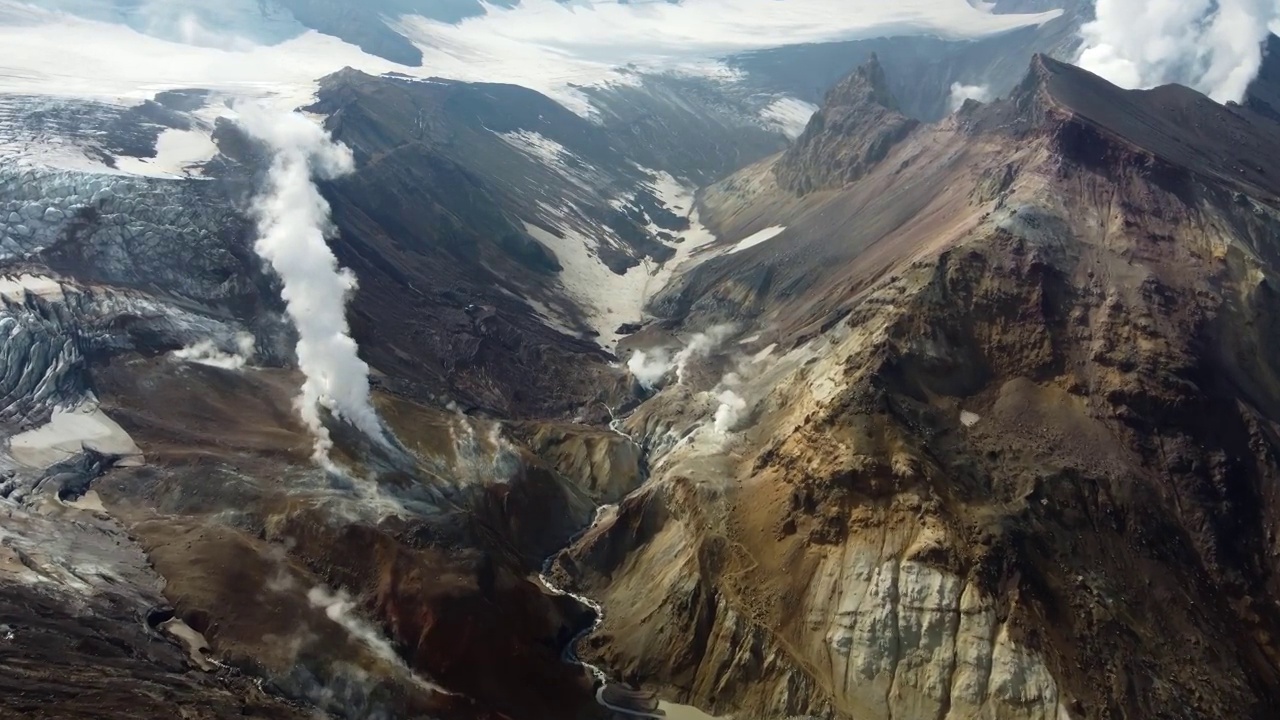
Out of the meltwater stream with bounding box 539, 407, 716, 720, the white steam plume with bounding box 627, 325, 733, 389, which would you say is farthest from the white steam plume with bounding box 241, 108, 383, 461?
the white steam plume with bounding box 627, 325, 733, 389

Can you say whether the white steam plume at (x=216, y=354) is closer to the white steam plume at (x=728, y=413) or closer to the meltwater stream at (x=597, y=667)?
the meltwater stream at (x=597, y=667)

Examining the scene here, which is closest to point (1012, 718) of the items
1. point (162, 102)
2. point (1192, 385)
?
point (1192, 385)

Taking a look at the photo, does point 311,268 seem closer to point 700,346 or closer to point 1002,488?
point 700,346

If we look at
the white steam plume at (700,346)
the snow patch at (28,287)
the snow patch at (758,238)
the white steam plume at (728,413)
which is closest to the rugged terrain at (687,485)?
the white steam plume at (728,413)

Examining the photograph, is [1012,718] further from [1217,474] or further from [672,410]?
[672,410]

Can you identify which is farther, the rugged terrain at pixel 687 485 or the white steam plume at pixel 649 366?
the white steam plume at pixel 649 366

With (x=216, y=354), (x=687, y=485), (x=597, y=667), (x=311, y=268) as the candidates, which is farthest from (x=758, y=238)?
(x=597, y=667)
